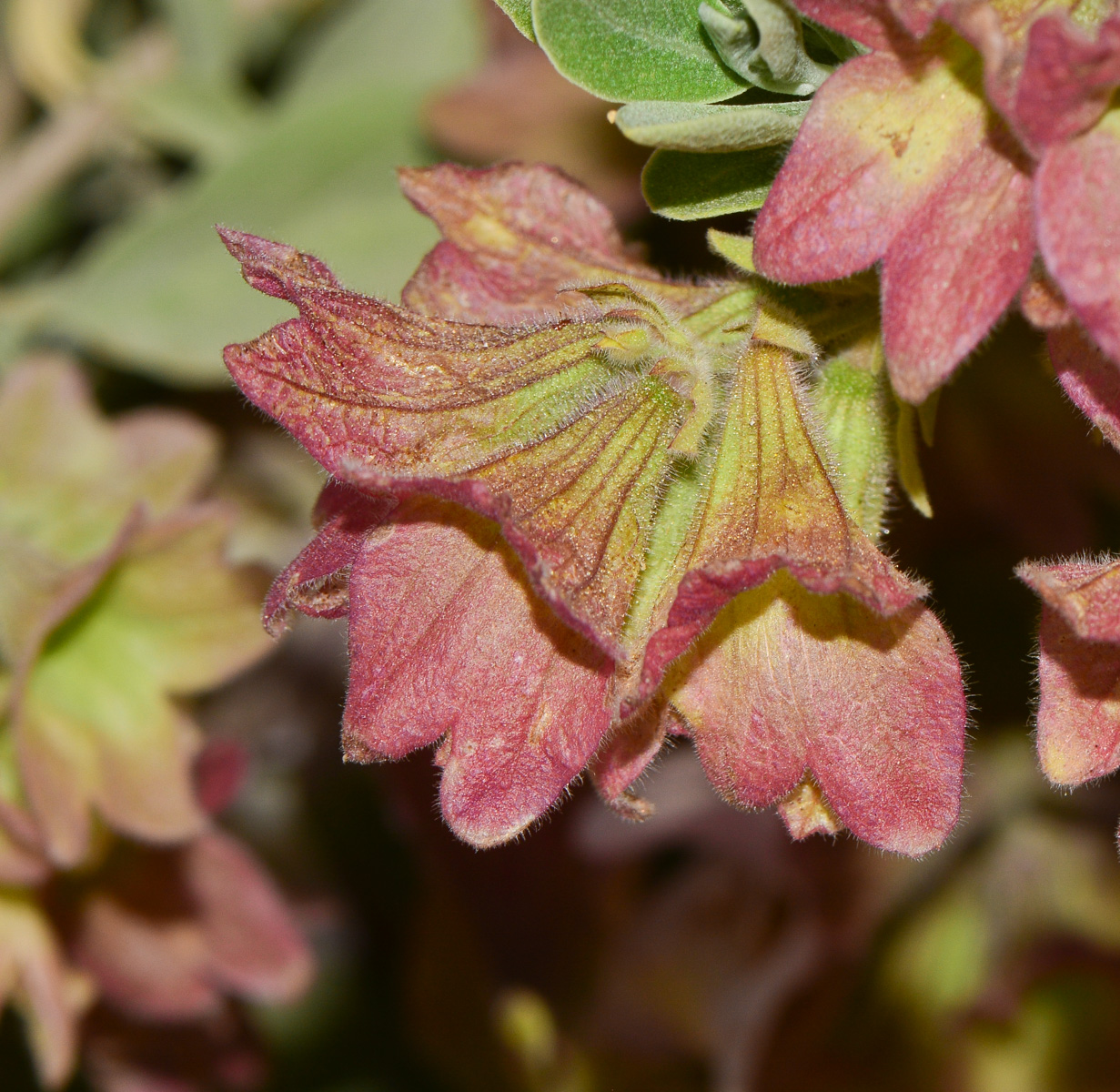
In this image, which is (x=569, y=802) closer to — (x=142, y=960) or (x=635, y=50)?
(x=142, y=960)

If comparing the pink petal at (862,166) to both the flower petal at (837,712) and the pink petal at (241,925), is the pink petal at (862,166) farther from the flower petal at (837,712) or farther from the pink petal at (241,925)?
the pink petal at (241,925)

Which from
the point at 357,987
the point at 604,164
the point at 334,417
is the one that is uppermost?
the point at 334,417

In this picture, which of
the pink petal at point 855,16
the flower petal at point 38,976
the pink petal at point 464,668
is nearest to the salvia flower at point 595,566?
the pink petal at point 464,668

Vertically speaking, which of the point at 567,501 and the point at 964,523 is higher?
the point at 567,501

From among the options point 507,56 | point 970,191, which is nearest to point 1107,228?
point 970,191

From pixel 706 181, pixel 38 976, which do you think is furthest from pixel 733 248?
pixel 38 976

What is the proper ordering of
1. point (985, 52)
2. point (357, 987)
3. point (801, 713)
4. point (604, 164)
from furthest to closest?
1. point (357, 987)
2. point (604, 164)
3. point (801, 713)
4. point (985, 52)

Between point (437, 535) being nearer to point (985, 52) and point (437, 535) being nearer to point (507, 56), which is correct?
point (985, 52)
